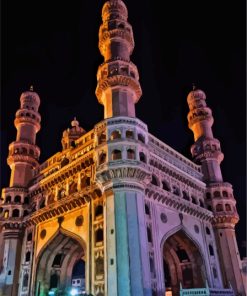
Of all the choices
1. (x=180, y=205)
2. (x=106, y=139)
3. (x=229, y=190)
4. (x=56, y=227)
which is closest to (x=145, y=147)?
(x=106, y=139)

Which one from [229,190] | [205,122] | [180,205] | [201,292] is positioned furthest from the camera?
[205,122]

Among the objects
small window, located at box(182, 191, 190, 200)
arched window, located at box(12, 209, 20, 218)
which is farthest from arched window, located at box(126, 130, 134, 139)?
arched window, located at box(12, 209, 20, 218)

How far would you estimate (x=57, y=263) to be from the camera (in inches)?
1342

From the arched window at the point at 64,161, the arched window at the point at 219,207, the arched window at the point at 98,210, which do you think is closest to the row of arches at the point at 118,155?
the arched window at the point at 98,210

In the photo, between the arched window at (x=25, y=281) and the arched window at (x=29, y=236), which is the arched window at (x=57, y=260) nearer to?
the arched window at (x=25, y=281)

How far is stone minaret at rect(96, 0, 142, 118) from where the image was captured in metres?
30.9

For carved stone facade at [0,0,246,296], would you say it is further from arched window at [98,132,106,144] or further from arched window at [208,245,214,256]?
arched window at [208,245,214,256]

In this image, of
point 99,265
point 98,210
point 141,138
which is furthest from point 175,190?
point 99,265

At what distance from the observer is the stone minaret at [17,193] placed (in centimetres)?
3403

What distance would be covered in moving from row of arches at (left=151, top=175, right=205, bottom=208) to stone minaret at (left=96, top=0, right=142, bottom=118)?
665 centimetres

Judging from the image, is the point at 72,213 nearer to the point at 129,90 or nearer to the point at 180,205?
the point at 180,205

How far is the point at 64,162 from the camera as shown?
34781 millimetres

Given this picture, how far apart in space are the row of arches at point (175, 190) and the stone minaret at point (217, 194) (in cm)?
228

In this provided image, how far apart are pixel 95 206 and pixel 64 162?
738cm
